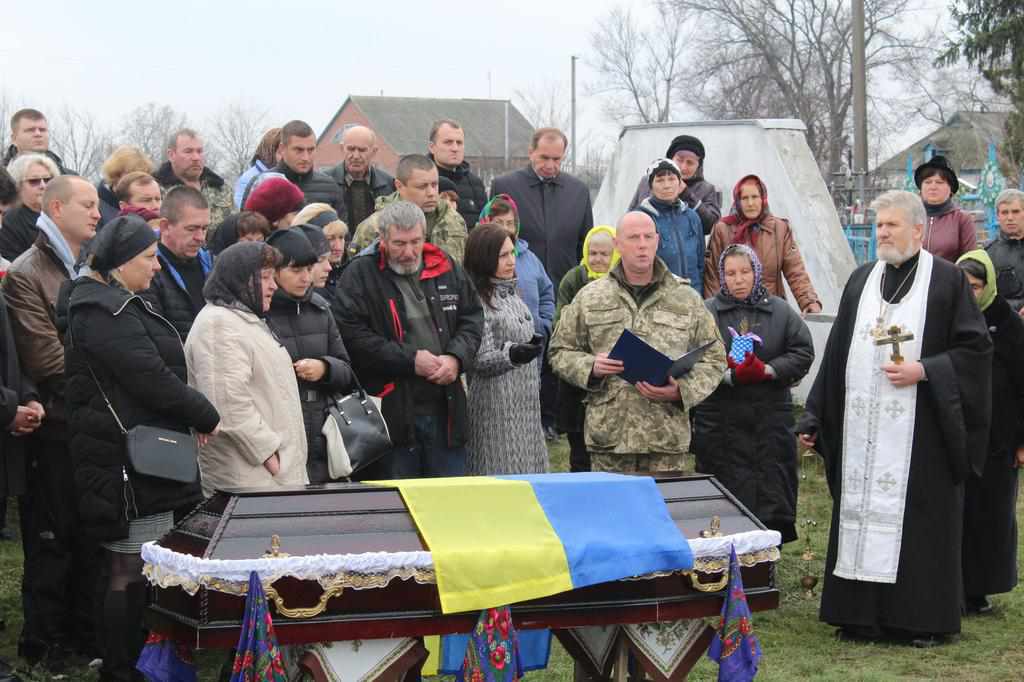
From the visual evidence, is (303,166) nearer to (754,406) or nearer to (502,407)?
(502,407)

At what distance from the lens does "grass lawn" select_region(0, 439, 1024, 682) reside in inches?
247

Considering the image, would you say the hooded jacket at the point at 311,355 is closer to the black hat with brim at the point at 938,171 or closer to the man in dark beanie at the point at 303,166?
the man in dark beanie at the point at 303,166

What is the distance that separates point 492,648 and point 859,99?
56.9 feet

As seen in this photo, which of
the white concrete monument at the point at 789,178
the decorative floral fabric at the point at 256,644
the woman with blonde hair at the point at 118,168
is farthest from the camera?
the white concrete monument at the point at 789,178

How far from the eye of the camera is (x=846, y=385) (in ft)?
23.2

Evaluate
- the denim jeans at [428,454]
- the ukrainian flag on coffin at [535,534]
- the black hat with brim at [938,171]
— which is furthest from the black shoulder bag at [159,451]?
the black hat with brim at [938,171]

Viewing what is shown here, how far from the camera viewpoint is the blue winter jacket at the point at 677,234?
913 cm

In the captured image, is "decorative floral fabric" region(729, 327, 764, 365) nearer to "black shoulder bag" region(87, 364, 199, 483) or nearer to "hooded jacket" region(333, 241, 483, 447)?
"hooded jacket" region(333, 241, 483, 447)

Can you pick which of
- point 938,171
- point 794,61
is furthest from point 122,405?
point 794,61

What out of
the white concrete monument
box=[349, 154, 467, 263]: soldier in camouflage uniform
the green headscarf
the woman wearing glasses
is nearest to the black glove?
box=[349, 154, 467, 263]: soldier in camouflage uniform

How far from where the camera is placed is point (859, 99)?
67.3ft

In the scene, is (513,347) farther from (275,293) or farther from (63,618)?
(63,618)

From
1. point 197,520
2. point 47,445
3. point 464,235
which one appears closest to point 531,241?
point 464,235

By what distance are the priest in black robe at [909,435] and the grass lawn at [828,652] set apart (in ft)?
0.58
